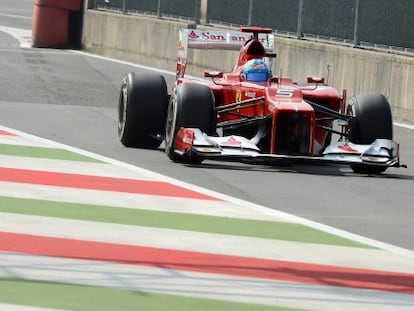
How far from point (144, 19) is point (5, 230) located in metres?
20.1

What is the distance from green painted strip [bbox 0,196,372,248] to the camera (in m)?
10.4

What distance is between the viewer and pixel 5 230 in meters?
9.77

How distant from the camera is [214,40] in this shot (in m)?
16.4

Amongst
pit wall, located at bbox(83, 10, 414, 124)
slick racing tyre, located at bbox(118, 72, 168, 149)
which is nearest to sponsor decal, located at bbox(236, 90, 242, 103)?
slick racing tyre, located at bbox(118, 72, 168, 149)

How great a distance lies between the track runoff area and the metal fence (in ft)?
29.6

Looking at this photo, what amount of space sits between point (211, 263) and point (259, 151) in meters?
4.91

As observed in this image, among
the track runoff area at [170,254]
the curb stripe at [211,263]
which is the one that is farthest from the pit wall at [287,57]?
the curb stripe at [211,263]

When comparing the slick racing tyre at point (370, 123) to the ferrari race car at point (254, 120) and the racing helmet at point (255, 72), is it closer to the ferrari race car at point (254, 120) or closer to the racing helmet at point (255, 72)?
the ferrari race car at point (254, 120)

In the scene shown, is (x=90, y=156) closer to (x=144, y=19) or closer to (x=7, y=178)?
(x=7, y=178)

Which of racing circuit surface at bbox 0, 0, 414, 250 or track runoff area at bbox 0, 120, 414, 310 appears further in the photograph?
racing circuit surface at bbox 0, 0, 414, 250

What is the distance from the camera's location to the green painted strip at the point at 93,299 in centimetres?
768

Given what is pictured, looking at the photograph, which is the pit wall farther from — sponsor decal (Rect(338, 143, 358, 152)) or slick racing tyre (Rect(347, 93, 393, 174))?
sponsor decal (Rect(338, 143, 358, 152))

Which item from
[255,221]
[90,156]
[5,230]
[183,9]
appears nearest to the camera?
[5,230]

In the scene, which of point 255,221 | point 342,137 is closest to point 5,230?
point 255,221
